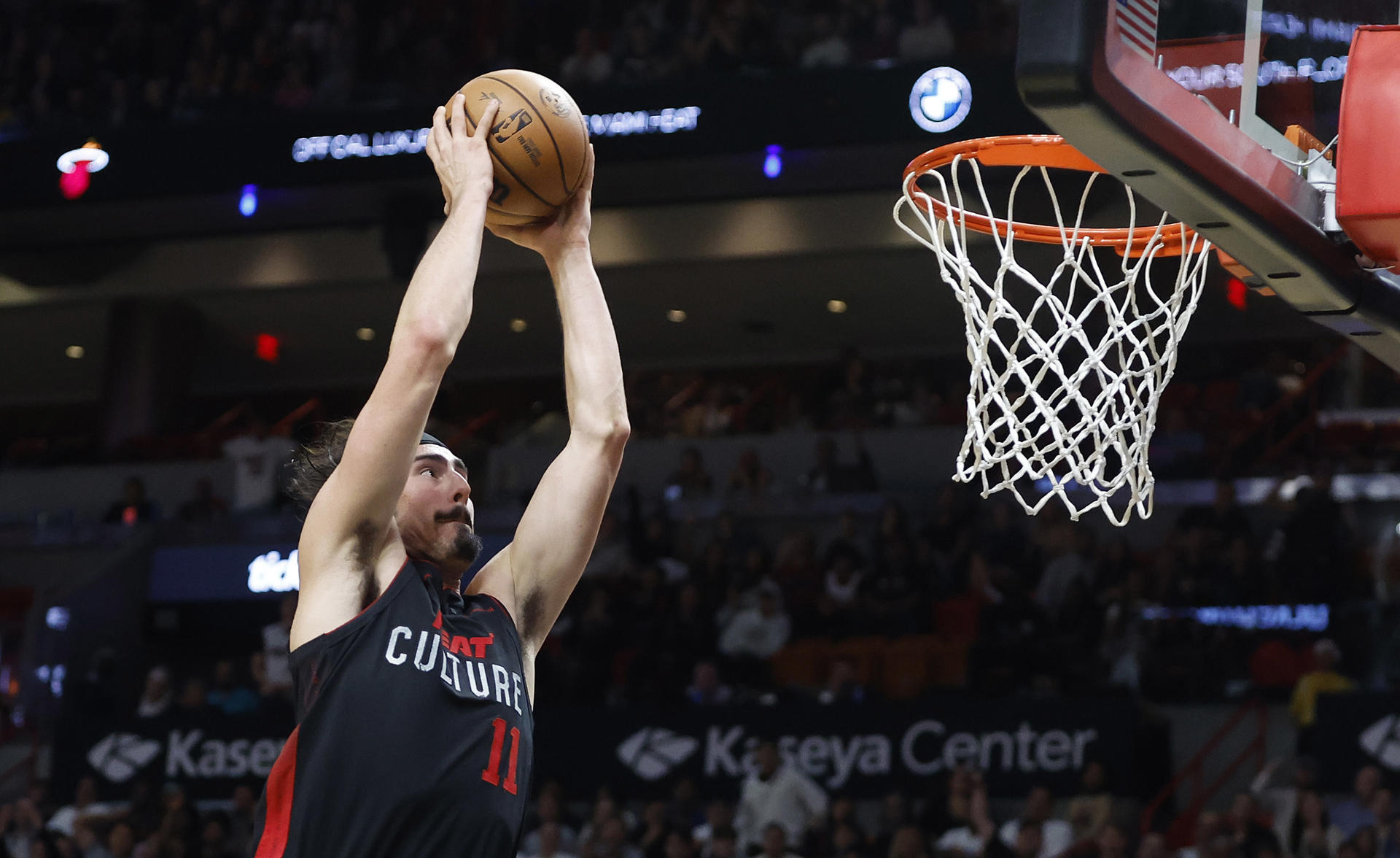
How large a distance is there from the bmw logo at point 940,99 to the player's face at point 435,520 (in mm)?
8890

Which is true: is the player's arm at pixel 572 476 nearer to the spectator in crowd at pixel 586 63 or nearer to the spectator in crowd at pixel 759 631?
the spectator in crowd at pixel 759 631

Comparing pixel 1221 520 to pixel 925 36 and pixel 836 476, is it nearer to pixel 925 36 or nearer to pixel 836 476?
pixel 836 476

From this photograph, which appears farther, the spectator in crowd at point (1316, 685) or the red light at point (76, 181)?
the red light at point (76, 181)

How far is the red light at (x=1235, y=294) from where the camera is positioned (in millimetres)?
10352

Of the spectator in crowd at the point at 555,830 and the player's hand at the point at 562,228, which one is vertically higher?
the player's hand at the point at 562,228

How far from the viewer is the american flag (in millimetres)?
2709

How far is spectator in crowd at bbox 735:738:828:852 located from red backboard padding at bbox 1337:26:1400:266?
6.51 metres

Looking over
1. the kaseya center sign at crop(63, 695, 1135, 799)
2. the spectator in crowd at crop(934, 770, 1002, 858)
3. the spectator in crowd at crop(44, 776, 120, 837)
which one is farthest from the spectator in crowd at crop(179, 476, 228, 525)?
the spectator in crowd at crop(934, 770, 1002, 858)

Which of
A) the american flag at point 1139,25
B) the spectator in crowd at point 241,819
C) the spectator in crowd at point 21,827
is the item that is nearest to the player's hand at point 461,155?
the american flag at point 1139,25

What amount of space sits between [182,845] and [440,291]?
8.39 metres

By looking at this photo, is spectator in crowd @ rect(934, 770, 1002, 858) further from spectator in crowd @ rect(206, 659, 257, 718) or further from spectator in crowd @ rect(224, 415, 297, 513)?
spectator in crowd @ rect(224, 415, 297, 513)

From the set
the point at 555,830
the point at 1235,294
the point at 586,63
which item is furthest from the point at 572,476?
the point at 586,63

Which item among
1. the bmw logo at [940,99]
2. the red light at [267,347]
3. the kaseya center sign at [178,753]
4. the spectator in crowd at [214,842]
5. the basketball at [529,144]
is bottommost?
the spectator in crowd at [214,842]

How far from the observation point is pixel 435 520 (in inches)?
108
